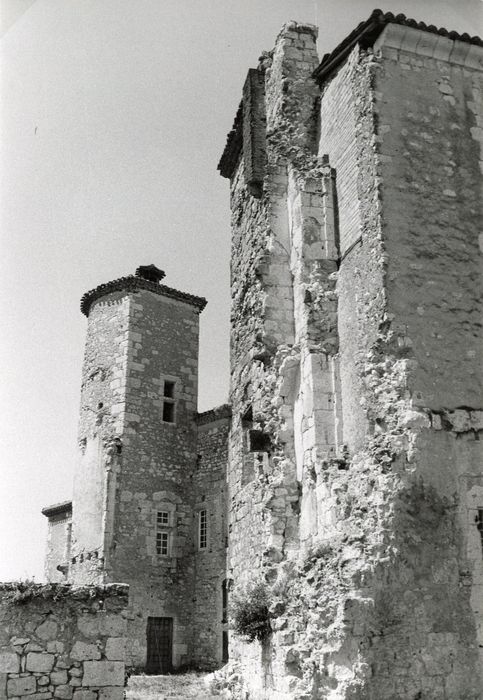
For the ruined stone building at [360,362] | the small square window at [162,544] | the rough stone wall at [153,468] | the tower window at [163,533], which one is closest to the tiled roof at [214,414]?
the rough stone wall at [153,468]

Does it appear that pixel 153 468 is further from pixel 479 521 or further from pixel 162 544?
pixel 479 521

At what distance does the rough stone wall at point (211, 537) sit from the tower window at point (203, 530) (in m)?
0.10

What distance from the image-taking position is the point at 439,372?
882cm

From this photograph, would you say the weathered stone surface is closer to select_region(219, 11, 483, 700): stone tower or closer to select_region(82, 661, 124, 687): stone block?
select_region(82, 661, 124, 687): stone block

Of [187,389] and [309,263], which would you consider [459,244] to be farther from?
[187,389]

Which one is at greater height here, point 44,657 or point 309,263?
point 309,263

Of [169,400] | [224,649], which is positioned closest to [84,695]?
[224,649]

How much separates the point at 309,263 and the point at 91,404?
1393 centimetres

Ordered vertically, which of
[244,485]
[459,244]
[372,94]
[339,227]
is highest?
[372,94]

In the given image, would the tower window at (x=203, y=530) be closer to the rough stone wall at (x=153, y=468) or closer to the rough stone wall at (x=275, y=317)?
Result: the rough stone wall at (x=153, y=468)

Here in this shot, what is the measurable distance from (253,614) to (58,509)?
2062cm

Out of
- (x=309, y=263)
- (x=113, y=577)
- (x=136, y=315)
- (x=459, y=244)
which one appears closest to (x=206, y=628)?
(x=113, y=577)

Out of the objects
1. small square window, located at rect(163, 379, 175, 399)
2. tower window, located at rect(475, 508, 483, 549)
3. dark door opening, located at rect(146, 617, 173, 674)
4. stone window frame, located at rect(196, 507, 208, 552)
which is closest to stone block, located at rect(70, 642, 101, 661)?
tower window, located at rect(475, 508, 483, 549)

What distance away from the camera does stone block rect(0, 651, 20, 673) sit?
7789 mm
